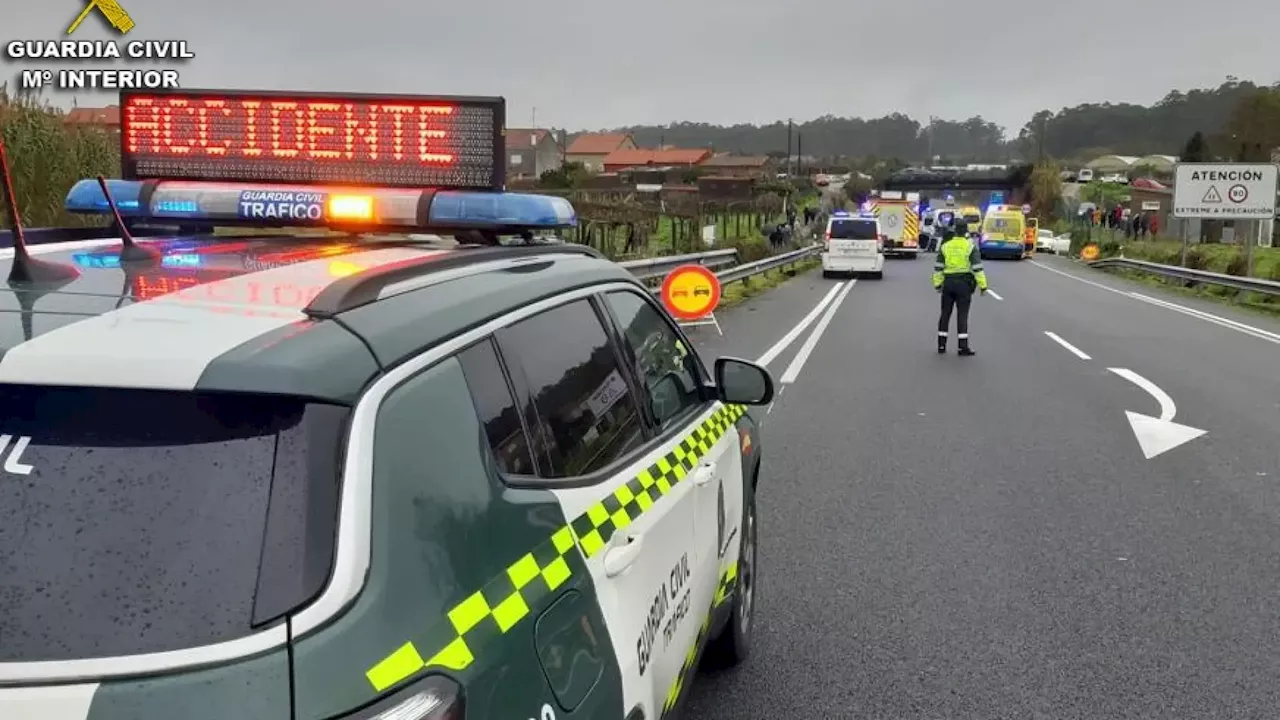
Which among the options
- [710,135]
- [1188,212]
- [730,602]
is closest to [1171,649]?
[730,602]

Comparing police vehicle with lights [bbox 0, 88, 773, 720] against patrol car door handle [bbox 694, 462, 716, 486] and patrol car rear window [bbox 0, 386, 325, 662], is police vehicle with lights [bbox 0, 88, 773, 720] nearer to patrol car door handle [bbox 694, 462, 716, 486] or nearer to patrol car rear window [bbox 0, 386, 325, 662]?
patrol car rear window [bbox 0, 386, 325, 662]

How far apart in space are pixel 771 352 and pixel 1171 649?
10.0 meters

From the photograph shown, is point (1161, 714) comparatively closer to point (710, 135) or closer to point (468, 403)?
point (468, 403)

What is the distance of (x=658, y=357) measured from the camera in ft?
12.2

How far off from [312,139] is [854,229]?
32.6 m

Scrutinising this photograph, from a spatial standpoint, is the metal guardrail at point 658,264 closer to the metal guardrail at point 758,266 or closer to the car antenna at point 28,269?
the metal guardrail at point 758,266

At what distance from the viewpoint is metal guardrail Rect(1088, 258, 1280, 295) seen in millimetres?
24575

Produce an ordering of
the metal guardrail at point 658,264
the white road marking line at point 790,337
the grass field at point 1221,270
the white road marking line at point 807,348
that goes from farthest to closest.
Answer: the grass field at point 1221,270
the metal guardrail at point 658,264
the white road marking line at point 790,337
the white road marking line at point 807,348

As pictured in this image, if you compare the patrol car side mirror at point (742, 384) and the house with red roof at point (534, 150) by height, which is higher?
the house with red roof at point (534, 150)

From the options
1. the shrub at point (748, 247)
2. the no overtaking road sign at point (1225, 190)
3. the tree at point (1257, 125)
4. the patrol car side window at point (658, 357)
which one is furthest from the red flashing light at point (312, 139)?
the tree at point (1257, 125)

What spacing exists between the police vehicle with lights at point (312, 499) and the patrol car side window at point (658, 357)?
0.56m

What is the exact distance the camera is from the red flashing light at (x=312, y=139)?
14.2ft

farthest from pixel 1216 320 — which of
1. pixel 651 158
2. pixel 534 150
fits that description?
pixel 651 158

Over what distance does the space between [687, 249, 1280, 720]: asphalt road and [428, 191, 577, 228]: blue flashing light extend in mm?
1836
